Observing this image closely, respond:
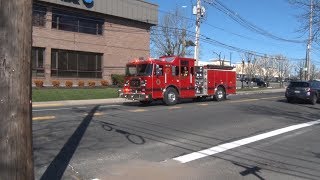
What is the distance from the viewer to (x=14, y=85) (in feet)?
11.8

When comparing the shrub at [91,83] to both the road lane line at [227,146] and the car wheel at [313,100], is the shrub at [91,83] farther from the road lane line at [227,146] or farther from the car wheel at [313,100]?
the road lane line at [227,146]

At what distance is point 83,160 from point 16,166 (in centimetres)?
468

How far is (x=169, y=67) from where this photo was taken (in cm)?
2319

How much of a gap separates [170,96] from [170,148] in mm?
Result: 13098

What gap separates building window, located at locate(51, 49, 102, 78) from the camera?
121 feet

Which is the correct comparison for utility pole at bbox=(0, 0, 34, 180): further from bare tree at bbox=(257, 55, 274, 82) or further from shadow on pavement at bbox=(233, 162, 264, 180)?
bare tree at bbox=(257, 55, 274, 82)

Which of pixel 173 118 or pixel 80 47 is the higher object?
pixel 80 47

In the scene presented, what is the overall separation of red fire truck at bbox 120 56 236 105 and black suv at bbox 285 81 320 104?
5652 millimetres

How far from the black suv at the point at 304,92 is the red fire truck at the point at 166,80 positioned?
5.65m

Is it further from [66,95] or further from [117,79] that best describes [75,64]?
[66,95]

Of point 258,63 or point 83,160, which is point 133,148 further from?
point 258,63

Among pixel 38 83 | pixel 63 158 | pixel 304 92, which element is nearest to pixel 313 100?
pixel 304 92

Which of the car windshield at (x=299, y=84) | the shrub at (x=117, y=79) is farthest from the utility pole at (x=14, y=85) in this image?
the shrub at (x=117, y=79)

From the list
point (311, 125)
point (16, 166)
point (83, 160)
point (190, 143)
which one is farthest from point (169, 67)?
point (16, 166)
